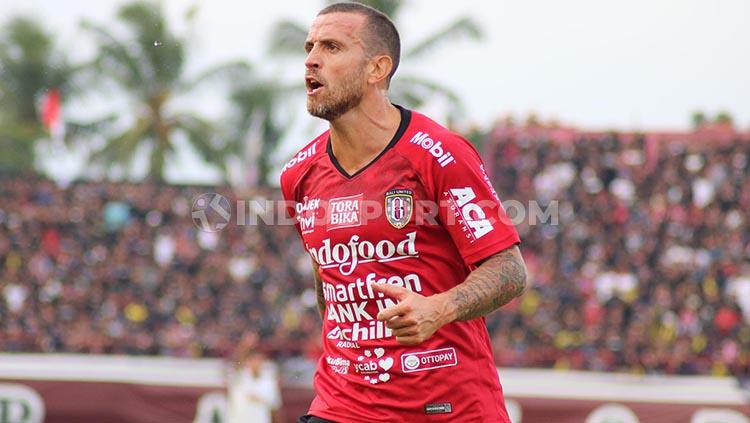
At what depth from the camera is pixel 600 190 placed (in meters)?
21.2

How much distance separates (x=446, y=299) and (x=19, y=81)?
123 ft

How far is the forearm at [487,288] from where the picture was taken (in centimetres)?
374

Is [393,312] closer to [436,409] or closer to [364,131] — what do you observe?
[436,409]

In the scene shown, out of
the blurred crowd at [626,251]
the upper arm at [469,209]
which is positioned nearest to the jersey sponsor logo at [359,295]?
the upper arm at [469,209]

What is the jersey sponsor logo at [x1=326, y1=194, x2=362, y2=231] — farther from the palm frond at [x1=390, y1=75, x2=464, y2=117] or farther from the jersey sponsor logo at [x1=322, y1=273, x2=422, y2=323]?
the palm frond at [x1=390, y1=75, x2=464, y2=117]

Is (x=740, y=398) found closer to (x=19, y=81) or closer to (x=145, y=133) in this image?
(x=145, y=133)

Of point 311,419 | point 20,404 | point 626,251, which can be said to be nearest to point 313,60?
point 311,419

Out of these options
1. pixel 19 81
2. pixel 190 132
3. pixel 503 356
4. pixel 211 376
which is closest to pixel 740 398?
pixel 503 356

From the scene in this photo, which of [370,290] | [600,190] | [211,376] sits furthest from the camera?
[600,190]

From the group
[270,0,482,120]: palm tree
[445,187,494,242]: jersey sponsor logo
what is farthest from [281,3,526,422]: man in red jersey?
[270,0,482,120]: palm tree

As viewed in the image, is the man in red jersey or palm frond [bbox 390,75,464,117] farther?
palm frond [bbox 390,75,464,117]

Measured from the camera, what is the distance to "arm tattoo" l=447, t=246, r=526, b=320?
3.78m

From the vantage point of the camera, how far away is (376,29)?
4371 millimetres

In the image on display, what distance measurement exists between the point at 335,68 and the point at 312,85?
11cm
